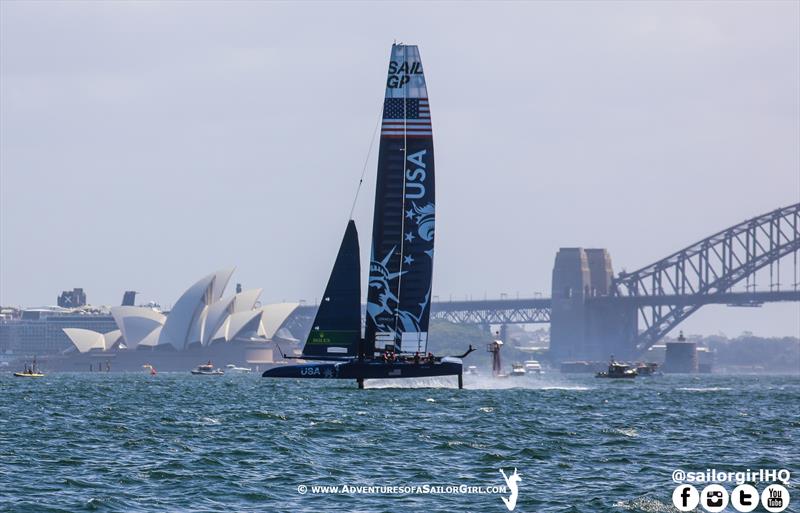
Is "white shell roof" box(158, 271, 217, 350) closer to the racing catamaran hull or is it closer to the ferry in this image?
the ferry

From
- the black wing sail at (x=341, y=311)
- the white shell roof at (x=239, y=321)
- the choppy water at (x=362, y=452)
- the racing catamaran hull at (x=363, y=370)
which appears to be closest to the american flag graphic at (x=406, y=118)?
the black wing sail at (x=341, y=311)

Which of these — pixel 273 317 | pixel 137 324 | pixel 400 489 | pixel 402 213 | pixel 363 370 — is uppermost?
pixel 273 317

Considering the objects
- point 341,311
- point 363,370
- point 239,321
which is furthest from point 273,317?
point 363,370

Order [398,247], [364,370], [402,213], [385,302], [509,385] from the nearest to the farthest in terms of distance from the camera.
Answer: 1. [364,370]
2. [402,213]
3. [398,247]
4. [385,302]
5. [509,385]

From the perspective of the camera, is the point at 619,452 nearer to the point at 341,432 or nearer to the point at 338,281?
the point at 341,432

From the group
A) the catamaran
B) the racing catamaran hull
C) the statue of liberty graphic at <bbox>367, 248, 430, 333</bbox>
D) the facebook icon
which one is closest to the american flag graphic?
the catamaran

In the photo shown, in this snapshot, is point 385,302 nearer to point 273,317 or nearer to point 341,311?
point 341,311

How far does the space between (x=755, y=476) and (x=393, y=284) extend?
A: 29.3 m

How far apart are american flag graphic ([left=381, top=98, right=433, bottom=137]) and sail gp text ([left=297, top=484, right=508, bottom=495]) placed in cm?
3135

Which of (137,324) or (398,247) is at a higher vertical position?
(137,324)

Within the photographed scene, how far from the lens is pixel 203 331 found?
576ft

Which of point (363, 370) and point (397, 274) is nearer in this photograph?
point (363, 370)

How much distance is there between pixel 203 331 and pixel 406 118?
403 feet

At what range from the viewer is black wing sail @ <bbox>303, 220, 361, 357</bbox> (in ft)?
182
